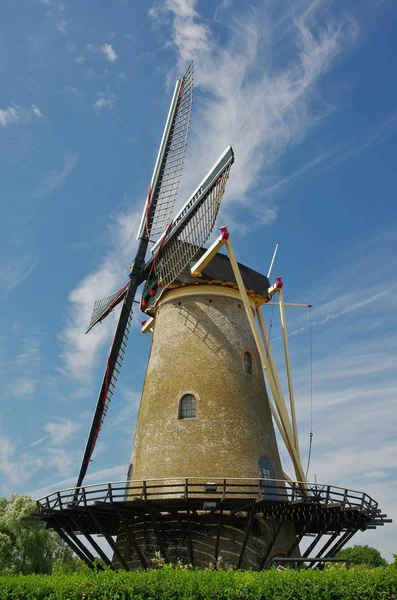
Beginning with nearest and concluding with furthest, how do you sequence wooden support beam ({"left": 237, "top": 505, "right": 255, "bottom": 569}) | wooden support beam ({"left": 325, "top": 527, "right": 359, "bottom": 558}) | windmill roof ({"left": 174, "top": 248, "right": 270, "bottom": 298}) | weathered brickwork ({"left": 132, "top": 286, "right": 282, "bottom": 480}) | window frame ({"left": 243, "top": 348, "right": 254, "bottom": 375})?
1. wooden support beam ({"left": 237, "top": 505, "right": 255, "bottom": 569})
2. wooden support beam ({"left": 325, "top": 527, "right": 359, "bottom": 558})
3. weathered brickwork ({"left": 132, "top": 286, "right": 282, "bottom": 480})
4. window frame ({"left": 243, "top": 348, "right": 254, "bottom": 375})
5. windmill roof ({"left": 174, "top": 248, "right": 270, "bottom": 298})

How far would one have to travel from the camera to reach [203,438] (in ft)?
58.7

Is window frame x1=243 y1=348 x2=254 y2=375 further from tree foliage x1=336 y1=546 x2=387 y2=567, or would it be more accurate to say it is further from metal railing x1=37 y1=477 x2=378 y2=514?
tree foliage x1=336 y1=546 x2=387 y2=567

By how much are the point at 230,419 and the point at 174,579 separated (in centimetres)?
728

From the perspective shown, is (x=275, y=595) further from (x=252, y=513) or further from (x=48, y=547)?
(x=48, y=547)

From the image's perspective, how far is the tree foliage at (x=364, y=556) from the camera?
5838cm

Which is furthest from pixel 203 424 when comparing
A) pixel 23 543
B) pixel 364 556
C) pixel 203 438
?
pixel 364 556

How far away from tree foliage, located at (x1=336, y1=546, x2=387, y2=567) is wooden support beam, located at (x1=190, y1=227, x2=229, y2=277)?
48643 millimetres

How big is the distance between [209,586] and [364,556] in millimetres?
54946

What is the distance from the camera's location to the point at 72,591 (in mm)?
11344

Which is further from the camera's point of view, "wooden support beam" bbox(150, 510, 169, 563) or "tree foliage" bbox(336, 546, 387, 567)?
"tree foliage" bbox(336, 546, 387, 567)

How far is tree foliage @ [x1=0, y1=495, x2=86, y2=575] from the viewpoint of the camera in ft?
96.3

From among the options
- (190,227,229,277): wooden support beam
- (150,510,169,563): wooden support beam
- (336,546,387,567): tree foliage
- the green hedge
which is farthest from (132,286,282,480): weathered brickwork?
(336,546,387,567): tree foliage

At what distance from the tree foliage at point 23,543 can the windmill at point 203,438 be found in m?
12.2

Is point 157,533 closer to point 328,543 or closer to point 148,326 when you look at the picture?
point 328,543
